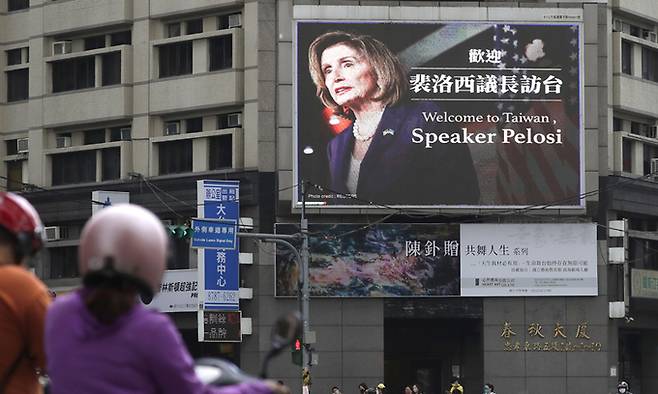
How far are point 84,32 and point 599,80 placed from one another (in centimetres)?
1778

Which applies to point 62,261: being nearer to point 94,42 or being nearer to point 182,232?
point 94,42

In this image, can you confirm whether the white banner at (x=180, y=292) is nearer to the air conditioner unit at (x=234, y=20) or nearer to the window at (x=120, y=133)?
the window at (x=120, y=133)

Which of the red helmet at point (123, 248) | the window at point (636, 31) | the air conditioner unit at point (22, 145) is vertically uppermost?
the window at point (636, 31)

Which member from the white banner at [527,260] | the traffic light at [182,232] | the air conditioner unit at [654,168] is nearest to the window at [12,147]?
the white banner at [527,260]

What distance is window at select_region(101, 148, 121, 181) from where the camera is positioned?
175ft

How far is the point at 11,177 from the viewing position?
56.2m

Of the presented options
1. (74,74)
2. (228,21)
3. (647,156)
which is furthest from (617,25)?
(74,74)

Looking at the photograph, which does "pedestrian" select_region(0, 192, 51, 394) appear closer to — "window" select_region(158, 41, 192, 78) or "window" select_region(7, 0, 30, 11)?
"window" select_region(158, 41, 192, 78)

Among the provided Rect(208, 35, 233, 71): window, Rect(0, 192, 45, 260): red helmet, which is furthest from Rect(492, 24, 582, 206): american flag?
Rect(0, 192, 45, 260): red helmet

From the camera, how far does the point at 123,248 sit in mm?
4859

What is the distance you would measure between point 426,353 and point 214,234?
1344cm

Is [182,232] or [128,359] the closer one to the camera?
[128,359]

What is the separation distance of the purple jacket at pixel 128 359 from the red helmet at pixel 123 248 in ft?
0.39

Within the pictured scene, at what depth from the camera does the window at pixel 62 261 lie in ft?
174
